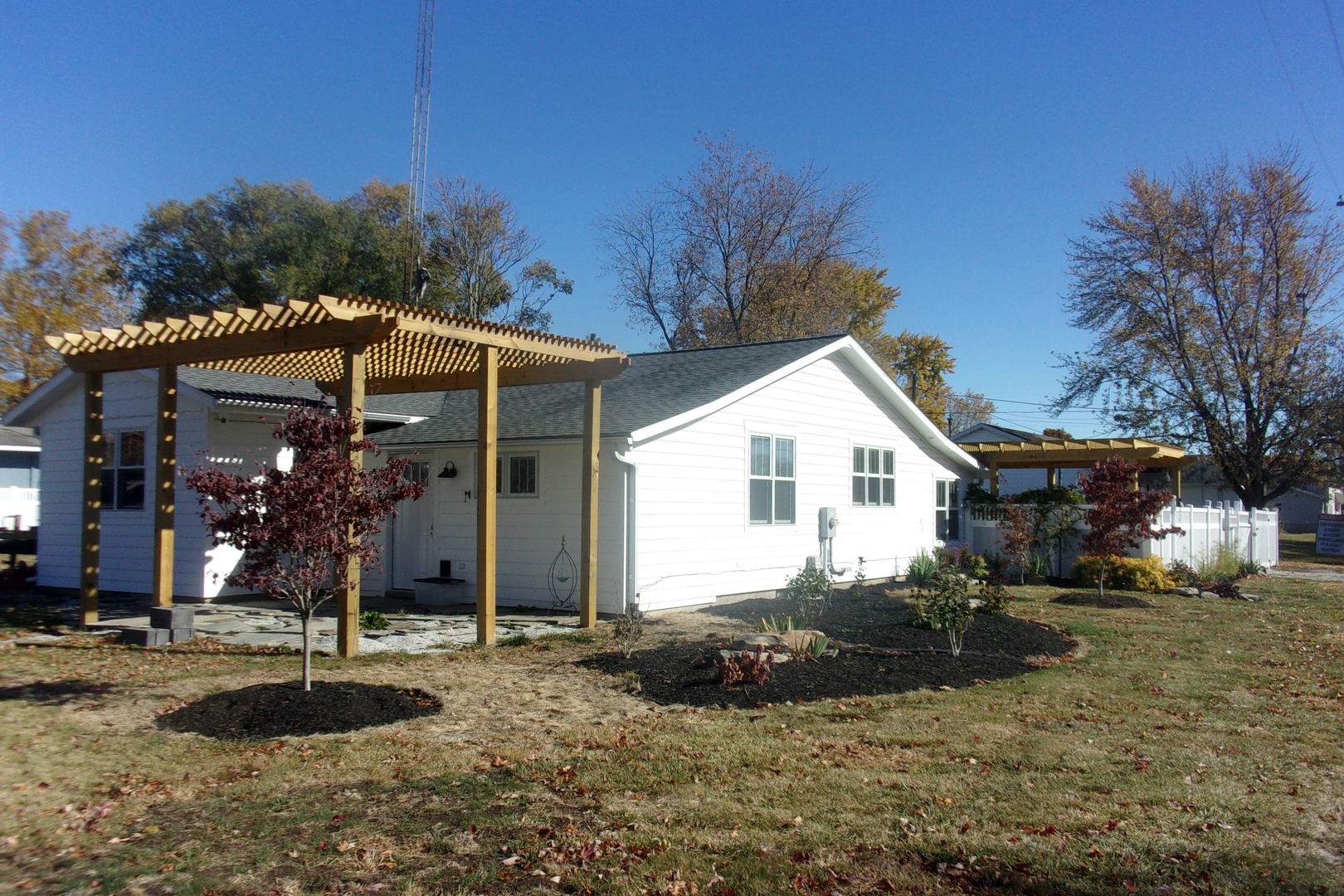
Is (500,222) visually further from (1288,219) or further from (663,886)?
(663,886)

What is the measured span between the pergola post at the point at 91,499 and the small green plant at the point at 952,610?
9471 mm

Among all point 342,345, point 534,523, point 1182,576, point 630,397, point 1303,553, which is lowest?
point 1303,553

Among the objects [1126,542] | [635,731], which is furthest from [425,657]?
[1126,542]

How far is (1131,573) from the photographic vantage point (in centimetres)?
1814

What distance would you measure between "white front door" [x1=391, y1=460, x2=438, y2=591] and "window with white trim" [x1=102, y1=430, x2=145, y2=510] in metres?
3.78

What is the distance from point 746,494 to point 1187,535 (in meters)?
11.6

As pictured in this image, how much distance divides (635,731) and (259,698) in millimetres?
2775

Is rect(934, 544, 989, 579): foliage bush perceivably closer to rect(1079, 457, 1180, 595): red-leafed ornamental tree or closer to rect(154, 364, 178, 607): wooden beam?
rect(1079, 457, 1180, 595): red-leafed ornamental tree

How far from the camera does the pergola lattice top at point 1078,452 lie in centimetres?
2133

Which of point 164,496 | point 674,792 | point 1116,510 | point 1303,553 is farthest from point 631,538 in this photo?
point 1303,553

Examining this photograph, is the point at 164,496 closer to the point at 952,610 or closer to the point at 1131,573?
the point at 952,610

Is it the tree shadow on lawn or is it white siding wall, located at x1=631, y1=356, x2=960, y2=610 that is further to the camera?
white siding wall, located at x1=631, y1=356, x2=960, y2=610

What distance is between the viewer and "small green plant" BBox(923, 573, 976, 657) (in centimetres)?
987

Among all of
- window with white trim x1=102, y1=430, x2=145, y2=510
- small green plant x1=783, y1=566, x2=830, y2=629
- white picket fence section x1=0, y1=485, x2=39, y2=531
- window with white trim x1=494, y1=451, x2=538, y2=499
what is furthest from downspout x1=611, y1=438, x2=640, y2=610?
white picket fence section x1=0, y1=485, x2=39, y2=531
